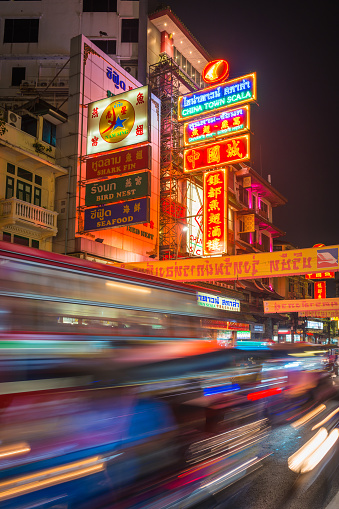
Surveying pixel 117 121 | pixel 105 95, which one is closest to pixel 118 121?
pixel 117 121

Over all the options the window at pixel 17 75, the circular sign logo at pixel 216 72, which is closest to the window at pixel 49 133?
the circular sign logo at pixel 216 72

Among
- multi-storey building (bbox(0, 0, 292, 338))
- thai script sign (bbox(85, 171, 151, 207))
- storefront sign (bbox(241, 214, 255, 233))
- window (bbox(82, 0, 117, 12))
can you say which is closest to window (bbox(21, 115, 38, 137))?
multi-storey building (bbox(0, 0, 292, 338))

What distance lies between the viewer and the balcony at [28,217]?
693 inches

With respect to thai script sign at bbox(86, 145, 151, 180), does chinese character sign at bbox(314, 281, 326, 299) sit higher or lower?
lower

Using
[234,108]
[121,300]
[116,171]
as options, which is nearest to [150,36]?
[234,108]

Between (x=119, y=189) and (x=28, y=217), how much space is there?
4289 mm

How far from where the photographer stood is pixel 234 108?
21.0 metres

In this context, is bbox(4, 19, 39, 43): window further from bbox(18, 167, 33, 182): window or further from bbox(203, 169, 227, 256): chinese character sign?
bbox(203, 169, 227, 256): chinese character sign

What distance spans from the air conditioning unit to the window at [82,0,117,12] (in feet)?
63.0

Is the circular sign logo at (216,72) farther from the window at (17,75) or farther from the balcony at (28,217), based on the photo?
the window at (17,75)

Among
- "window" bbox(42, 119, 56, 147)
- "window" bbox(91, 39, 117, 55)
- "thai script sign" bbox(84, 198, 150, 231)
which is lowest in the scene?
"thai script sign" bbox(84, 198, 150, 231)

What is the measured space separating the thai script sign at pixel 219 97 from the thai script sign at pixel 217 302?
497 inches

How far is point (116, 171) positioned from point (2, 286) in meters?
13.8

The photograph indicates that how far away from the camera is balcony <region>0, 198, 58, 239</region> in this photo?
17594 mm
